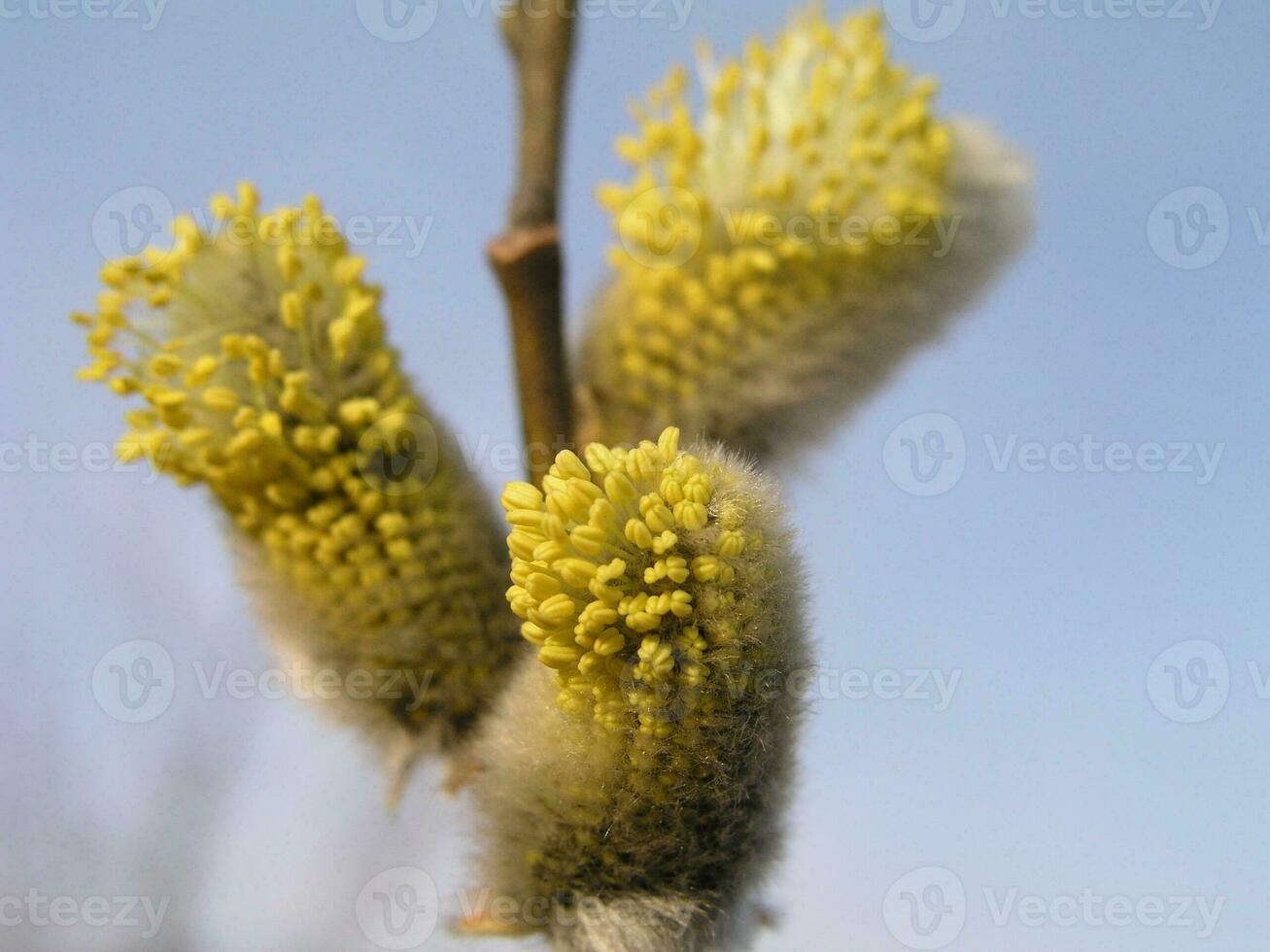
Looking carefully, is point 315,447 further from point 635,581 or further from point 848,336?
point 848,336

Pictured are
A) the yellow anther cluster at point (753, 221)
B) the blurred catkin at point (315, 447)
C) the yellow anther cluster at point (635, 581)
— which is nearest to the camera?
the yellow anther cluster at point (635, 581)

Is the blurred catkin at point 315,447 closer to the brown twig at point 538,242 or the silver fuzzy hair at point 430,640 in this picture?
the silver fuzzy hair at point 430,640

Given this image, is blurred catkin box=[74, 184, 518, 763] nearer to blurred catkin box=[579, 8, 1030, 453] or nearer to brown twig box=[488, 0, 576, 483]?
brown twig box=[488, 0, 576, 483]

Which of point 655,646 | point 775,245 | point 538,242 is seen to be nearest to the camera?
point 655,646

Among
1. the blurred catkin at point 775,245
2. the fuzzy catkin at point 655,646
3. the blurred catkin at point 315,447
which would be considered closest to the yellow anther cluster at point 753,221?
the blurred catkin at point 775,245

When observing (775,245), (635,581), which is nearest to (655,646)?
(635,581)
